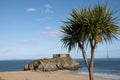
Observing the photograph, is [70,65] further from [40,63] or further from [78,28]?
[78,28]

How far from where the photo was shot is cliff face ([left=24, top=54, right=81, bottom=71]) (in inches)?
3378

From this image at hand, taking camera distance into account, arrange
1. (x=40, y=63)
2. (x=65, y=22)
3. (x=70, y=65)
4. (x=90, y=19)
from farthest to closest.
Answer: (x=70, y=65)
(x=40, y=63)
(x=65, y=22)
(x=90, y=19)

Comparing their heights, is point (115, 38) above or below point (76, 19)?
below

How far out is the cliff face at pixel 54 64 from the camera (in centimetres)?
8581

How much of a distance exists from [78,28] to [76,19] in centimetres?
60

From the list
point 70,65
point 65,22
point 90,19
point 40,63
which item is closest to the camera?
point 90,19

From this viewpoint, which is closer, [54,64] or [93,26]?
[93,26]

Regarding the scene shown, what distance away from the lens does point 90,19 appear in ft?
50.9

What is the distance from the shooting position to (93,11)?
15.8 metres

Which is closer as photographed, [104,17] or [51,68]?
[104,17]

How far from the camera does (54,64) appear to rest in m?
89.9

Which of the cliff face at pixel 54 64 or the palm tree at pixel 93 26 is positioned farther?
the cliff face at pixel 54 64

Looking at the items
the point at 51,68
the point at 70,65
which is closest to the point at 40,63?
the point at 51,68

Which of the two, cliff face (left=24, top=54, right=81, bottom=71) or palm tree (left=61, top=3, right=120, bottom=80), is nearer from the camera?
palm tree (left=61, top=3, right=120, bottom=80)
